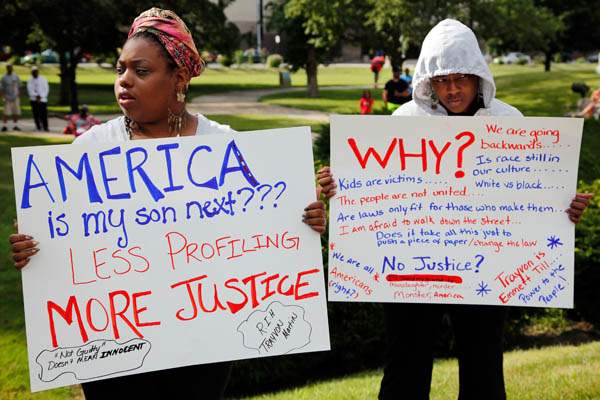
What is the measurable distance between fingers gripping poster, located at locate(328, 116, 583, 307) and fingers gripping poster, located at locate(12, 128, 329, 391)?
374 millimetres

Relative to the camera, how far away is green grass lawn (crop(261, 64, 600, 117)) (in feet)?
78.1

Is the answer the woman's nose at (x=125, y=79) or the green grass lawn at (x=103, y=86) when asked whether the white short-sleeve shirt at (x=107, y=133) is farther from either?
the green grass lawn at (x=103, y=86)

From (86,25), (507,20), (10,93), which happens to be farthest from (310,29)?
(10,93)

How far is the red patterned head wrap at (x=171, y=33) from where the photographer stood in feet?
8.46

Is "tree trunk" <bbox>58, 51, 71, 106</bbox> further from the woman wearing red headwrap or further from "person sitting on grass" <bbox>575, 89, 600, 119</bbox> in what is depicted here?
the woman wearing red headwrap

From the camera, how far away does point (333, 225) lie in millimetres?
3062

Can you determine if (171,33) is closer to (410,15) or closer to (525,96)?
(410,15)

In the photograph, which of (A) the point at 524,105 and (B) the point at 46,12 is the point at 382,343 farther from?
(B) the point at 46,12

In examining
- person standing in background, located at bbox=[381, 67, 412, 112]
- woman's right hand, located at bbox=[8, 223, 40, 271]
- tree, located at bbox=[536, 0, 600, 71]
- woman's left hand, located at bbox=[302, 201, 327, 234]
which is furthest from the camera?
tree, located at bbox=[536, 0, 600, 71]

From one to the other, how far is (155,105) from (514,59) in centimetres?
7914

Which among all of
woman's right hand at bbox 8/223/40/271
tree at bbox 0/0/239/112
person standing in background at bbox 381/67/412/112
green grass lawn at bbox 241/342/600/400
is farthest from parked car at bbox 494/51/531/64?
woman's right hand at bbox 8/223/40/271

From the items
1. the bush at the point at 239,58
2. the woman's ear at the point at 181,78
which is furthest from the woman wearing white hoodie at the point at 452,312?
the bush at the point at 239,58

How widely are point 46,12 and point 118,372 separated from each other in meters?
25.2

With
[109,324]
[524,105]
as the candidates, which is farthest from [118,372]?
[524,105]
